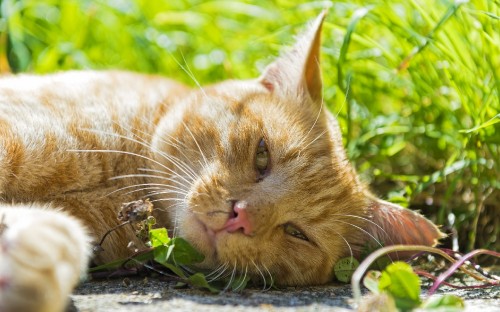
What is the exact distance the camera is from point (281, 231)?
2.02 m

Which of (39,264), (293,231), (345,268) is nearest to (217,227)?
Result: (293,231)

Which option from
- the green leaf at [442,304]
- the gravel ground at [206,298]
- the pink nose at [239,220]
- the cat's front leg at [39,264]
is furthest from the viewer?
the pink nose at [239,220]

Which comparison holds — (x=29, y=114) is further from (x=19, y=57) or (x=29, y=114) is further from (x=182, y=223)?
(x=19, y=57)

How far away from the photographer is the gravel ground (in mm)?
1532

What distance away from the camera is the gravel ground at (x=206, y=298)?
1532 mm

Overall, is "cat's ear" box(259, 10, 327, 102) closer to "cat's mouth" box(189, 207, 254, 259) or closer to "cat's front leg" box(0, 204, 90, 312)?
"cat's mouth" box(189, 207, 254, 259)

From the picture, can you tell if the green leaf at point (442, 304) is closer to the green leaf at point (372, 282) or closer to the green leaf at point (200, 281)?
the green leaf at point (372, 282)

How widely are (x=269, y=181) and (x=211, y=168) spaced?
0.63 ft

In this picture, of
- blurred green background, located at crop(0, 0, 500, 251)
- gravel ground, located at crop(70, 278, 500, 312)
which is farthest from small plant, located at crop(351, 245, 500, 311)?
blurred green background, located at crop(0, 0, 500, 251)

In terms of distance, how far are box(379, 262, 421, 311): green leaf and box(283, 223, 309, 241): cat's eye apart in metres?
0.53

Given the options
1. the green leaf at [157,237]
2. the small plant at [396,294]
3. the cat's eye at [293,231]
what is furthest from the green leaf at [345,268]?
the green leaf at [157,237]

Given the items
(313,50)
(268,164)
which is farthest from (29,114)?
(313,50)

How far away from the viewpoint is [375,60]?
3.16 m

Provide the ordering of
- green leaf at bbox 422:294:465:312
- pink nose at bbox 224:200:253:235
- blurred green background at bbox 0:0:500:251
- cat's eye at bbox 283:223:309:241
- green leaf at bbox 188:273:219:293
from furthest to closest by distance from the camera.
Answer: blurred green background at bbox 0:0:500:251, cat's eye at bbox 283:223:309:241, pink nose at bbox 224:200:253:235, green leaf at bbox 188:273:219:293, green leaf at bbox 422:294:465:312
